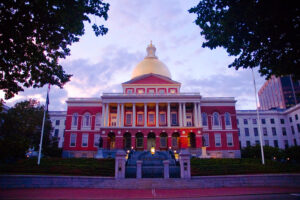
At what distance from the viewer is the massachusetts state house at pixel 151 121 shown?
45.8 m

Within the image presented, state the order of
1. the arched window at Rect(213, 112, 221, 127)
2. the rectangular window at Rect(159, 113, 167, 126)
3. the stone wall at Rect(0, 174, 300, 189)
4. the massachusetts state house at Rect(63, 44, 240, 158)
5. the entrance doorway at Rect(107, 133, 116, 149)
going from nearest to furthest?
the stone wall at Rect(0, 174, 300, 189), the massachusetts state house at Rect(63, 44, 240, 158), the entrance doorway at Rect(107, 133, 116, 149), the arched window at Rect(213, 112, 221, 127), the rectangular window at Rect(159, 113, 167, 126)

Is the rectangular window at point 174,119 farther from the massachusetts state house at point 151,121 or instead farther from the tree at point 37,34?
the tree at point 37,34

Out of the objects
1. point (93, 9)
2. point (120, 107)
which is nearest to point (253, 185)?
A: point (93, 9)

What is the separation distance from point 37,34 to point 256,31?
1215 cm

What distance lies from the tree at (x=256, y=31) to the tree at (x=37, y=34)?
6249 millimetres

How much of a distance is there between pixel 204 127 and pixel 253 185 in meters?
29.5

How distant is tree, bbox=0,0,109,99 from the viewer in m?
10.4

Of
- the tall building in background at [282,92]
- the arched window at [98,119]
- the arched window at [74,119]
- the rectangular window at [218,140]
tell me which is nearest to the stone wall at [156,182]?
the rectangular window at [218,140]

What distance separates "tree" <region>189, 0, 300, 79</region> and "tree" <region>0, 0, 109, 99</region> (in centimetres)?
625

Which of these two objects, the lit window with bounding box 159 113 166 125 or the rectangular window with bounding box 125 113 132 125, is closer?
the rectangular window with bounding box 125 113 132 125

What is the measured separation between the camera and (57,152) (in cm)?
4781

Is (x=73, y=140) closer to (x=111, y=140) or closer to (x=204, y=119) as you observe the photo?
(x=111, y=140)

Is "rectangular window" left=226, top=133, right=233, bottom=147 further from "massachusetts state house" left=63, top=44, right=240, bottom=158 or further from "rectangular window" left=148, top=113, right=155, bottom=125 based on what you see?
"rectangular window" left=148, top=113, right=155, bottom=125

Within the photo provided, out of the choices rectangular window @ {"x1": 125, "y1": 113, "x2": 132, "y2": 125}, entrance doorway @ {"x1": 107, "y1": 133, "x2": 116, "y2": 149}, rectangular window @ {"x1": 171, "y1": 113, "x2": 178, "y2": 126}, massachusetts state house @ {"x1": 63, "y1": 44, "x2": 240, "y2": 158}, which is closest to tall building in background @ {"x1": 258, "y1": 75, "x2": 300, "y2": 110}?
massachusetts state house @ {"x1": 63, "y1": 44, "x2": 240, "y2": 158}
